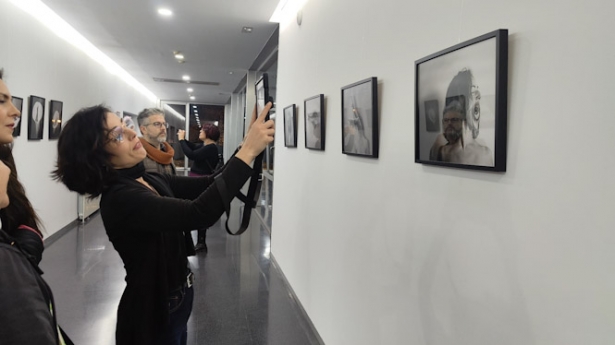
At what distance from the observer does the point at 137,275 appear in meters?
1.39

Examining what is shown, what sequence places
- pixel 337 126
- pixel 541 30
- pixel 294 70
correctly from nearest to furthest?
1. pixel 541 30
2. pixel 337 126
3. pixel 294 70

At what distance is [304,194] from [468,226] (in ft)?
7.20

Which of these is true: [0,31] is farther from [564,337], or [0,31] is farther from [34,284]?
[564,337]

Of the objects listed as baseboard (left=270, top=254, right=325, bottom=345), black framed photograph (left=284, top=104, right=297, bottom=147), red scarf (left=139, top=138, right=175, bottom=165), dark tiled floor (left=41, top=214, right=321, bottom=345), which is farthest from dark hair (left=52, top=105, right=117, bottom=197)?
black framed photograph (left=284, top=104, right=297, bottom=147)

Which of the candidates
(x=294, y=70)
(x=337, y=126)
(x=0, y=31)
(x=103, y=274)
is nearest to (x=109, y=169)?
(x=337, y=126)

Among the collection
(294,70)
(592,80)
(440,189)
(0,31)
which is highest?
(0,31)

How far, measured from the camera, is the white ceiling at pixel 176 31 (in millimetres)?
4426

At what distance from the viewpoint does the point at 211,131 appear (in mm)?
4664

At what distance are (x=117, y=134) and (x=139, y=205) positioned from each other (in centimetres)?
30

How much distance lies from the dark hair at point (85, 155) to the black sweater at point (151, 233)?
2.3 inches

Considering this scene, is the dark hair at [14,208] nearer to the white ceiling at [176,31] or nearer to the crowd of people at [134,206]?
the crowd of people at [134,206]

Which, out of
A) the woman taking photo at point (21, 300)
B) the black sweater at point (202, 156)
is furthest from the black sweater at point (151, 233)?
the black sweater at point (202, 156)

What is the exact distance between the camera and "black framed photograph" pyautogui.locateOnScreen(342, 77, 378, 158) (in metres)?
2.03

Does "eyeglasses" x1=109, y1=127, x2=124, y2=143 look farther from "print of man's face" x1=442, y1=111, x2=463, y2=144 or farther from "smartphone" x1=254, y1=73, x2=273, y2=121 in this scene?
"print of man's face" x1=442, y1=111, x2=463, y2=144
